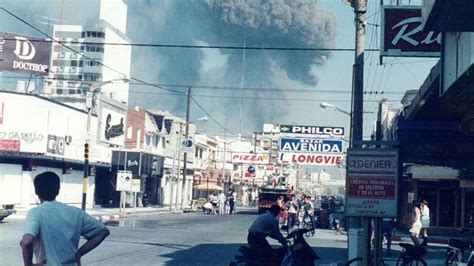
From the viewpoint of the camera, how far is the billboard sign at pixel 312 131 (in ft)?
132

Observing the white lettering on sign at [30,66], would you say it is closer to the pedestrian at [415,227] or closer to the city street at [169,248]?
the city street at [169,248]

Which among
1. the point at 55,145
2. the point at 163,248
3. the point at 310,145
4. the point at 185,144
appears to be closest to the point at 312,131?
the point at 310,145

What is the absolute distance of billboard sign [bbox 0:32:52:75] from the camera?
48250mm

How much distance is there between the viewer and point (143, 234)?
26375mm

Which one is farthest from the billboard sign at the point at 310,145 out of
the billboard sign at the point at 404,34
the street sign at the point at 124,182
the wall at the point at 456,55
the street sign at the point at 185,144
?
the wall at the point at 456,55

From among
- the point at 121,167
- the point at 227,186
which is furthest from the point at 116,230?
the point at 227,186

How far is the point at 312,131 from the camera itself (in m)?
40.2

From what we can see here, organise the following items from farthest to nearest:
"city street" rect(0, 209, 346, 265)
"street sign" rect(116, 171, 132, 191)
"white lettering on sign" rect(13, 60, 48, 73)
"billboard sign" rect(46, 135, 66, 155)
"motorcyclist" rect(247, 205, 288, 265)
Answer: "white lettering on sign" rect(13, 60, 48, 73) < "billboard sign" rect(46, 135, 66, 155) < "street sign" rect(116, 171, 132, 191) < "city street" rect(0, 209, 346, 265) < "motorcyclist" rect(247, 205, 288, 265)

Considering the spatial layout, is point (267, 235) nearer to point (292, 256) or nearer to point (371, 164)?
point (292, 256)

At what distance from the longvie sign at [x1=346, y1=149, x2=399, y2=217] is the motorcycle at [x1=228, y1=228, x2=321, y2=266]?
1165 mm

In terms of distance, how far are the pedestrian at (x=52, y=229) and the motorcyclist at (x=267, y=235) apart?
20.7 feet

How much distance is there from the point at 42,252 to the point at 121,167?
51.0 meters

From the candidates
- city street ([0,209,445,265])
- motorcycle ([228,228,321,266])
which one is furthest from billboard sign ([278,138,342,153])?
motorcycle ([228,228,321,266])

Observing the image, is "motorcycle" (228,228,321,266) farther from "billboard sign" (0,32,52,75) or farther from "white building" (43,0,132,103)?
"white building" (43,0,132,103)
